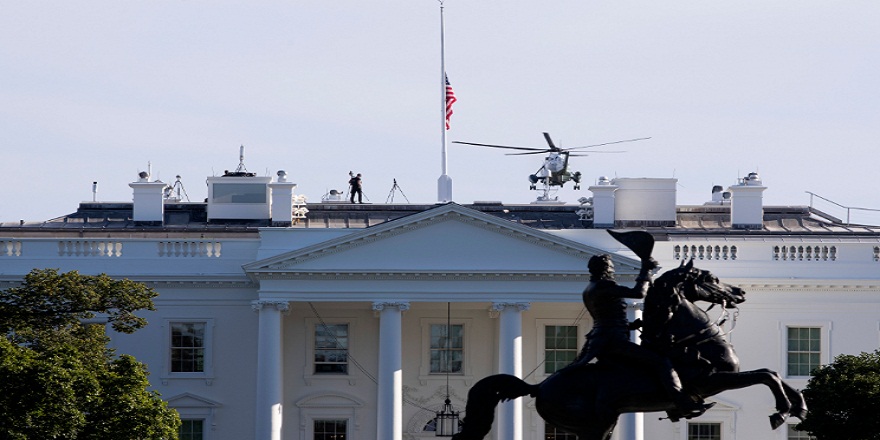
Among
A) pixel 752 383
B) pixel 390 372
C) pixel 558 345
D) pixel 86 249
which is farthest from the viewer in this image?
pixel 558 345

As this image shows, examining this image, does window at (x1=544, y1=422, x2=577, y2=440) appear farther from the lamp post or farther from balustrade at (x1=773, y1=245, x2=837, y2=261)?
balustrade at (x1=773, y1=245, x2=837, y2=261)

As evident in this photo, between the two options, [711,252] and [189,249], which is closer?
[189,249]

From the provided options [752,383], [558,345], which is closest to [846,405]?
[558,345]

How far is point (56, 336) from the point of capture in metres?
48.0

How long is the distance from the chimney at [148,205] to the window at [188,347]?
194 inches

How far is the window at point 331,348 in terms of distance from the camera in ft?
190

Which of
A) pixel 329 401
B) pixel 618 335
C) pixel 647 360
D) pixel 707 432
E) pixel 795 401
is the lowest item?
pixel 707 432

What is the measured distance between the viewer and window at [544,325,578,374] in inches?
2279

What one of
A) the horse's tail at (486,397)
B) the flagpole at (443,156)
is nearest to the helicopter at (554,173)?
the flagpole at (443,156)

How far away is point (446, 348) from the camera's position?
5841 centimetres

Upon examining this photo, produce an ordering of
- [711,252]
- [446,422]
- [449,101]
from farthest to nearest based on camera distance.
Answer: [449,101] < [711,252] < [446,422]

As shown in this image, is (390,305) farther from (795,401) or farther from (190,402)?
(795,401)

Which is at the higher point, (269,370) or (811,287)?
(811,287)

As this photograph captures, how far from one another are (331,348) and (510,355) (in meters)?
5.91
